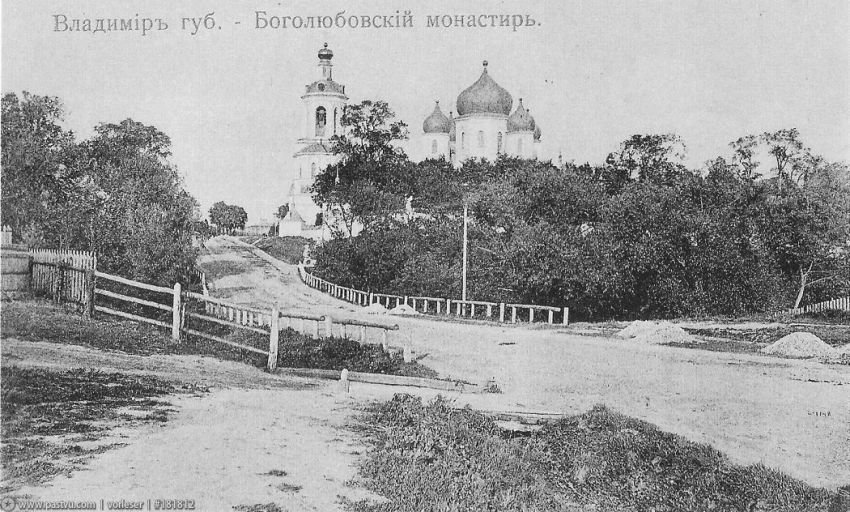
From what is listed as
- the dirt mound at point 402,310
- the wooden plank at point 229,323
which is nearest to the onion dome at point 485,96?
the dirt mound at point 402,310

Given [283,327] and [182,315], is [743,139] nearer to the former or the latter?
[283,327]

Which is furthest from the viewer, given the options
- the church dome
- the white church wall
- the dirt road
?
the white church wall

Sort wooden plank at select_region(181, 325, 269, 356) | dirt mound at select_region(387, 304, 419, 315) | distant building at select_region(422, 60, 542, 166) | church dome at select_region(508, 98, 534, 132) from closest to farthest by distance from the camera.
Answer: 1. wooden plank at select_region(181, 325, 269, 356)
2. dirt mound at select_region(387, 304, 419, 315)
3. church dome at select_region(508, 98, 534, 132)
4. distant building at select_region(422, 60, 542, 166)

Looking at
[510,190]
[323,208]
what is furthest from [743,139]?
[323,208]

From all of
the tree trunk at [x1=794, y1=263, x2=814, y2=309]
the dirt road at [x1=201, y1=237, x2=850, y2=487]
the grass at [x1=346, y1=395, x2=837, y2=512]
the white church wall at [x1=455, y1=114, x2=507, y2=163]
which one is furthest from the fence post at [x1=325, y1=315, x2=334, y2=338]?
the white church wall at [x1=455, y1=114, x2=507, y2=163]

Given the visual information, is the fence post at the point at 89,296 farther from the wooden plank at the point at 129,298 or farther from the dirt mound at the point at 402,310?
the dirt mound at the point at 402,310

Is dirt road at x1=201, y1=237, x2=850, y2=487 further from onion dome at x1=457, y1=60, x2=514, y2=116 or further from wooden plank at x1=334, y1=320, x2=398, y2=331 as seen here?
onion dome at x1=457, y1=60, x2=514, y2=116
